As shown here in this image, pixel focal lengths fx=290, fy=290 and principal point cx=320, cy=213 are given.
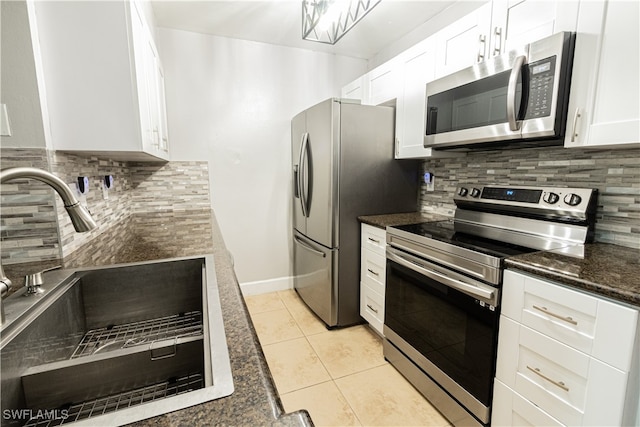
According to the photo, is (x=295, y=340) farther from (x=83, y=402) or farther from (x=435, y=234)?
(x=83, y=402)

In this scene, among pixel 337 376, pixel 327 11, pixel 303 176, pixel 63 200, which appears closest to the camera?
pixel 63 200

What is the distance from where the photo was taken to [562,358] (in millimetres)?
1026

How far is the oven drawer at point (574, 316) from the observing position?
0.88 meters

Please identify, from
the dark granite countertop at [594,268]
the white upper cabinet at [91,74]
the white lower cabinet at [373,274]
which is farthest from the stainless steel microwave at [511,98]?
the white upper cabinet at [91,74]

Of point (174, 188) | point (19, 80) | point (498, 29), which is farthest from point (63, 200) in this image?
point (174, 188)

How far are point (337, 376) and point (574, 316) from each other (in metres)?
1.38

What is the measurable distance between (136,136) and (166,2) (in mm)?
1596

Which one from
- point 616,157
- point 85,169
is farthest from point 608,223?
point 85,169

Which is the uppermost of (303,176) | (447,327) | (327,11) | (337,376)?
(327,11)

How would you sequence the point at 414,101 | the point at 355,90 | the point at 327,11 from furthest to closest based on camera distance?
1. the point at 355,90
2. the point at 414,101
3. the point at 327,11

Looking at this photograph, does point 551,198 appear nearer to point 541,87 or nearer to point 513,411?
point 541,87

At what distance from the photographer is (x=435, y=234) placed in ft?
5.47

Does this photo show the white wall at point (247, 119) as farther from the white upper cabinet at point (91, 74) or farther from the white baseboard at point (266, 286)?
the white upper cabinet at point (91, 74)

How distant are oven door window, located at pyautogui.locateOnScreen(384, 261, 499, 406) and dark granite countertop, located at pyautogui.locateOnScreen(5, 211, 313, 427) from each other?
1.06 metres
